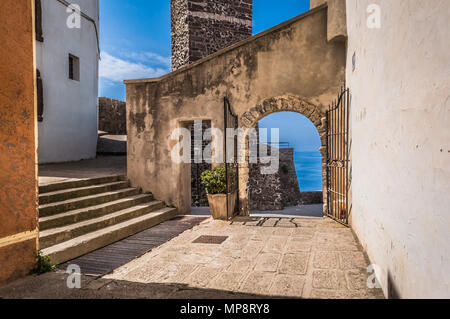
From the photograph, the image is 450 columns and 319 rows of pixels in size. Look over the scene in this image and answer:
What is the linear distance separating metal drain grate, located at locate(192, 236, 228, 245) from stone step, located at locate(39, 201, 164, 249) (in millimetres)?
1748

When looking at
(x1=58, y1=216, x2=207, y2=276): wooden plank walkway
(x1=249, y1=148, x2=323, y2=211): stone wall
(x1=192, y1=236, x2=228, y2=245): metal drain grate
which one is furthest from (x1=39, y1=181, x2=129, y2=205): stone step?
(x1=249, y1=148, x2=323, y2=211): stone wall

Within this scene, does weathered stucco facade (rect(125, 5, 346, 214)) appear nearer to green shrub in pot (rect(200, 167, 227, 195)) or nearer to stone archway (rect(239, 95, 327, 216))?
stone archway (rect(239, 95, 327, 216))

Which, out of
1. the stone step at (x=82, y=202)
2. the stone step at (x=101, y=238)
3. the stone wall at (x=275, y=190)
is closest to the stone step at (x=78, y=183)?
the stone step at (x=82, y=202)

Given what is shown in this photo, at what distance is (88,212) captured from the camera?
5.64 meters

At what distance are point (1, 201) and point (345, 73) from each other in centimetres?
625

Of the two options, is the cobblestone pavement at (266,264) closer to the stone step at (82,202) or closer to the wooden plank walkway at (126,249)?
the wooden plank walkway at (126,249)

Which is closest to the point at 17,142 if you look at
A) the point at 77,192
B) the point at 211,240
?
the point at 77,192

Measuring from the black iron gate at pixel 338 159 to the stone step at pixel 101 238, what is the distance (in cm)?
373

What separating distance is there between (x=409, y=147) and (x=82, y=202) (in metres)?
5.50

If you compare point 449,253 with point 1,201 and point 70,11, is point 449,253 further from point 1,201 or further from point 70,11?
point 70,11

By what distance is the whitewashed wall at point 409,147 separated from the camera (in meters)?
1.72

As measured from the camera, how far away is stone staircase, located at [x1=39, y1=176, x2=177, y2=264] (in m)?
4.60

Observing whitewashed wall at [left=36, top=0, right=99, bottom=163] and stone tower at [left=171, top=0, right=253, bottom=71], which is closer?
whitewashed wall at [left=36, top=0, right=99, bottom=163]
